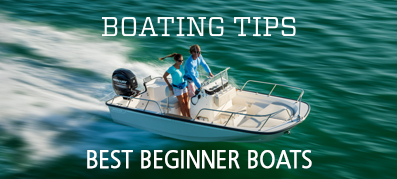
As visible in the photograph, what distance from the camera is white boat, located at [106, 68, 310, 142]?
24.9 ft

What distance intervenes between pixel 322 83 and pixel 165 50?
5.07 meters

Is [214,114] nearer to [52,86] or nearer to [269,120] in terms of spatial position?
[269,120]

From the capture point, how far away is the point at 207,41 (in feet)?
45.4

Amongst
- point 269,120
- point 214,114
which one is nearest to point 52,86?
point 214,114

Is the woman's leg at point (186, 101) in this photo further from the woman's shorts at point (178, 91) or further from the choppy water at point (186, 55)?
the choppy water at point (186, 55)

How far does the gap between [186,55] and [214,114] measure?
5.08 m

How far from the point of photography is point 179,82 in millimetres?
7984

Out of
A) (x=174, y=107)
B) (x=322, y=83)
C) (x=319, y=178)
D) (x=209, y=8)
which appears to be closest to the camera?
(x=319, y=178)

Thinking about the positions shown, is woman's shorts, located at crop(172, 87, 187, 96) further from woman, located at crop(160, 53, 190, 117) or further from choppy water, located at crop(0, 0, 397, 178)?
choppy water, located at crop(0, 0, 397, 178)

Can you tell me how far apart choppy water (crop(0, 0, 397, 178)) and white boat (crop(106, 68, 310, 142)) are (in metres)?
0.41

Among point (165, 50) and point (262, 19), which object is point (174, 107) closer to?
point (165, 50)

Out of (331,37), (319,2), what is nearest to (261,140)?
(331,37)

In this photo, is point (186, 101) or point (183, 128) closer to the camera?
point (183, 128)

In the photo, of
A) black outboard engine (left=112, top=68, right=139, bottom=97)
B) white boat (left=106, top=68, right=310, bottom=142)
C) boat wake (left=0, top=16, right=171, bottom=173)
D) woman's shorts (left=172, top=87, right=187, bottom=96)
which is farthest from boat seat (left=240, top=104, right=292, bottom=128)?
boat wake (left=0, top=16, right=171, bottom=173)
